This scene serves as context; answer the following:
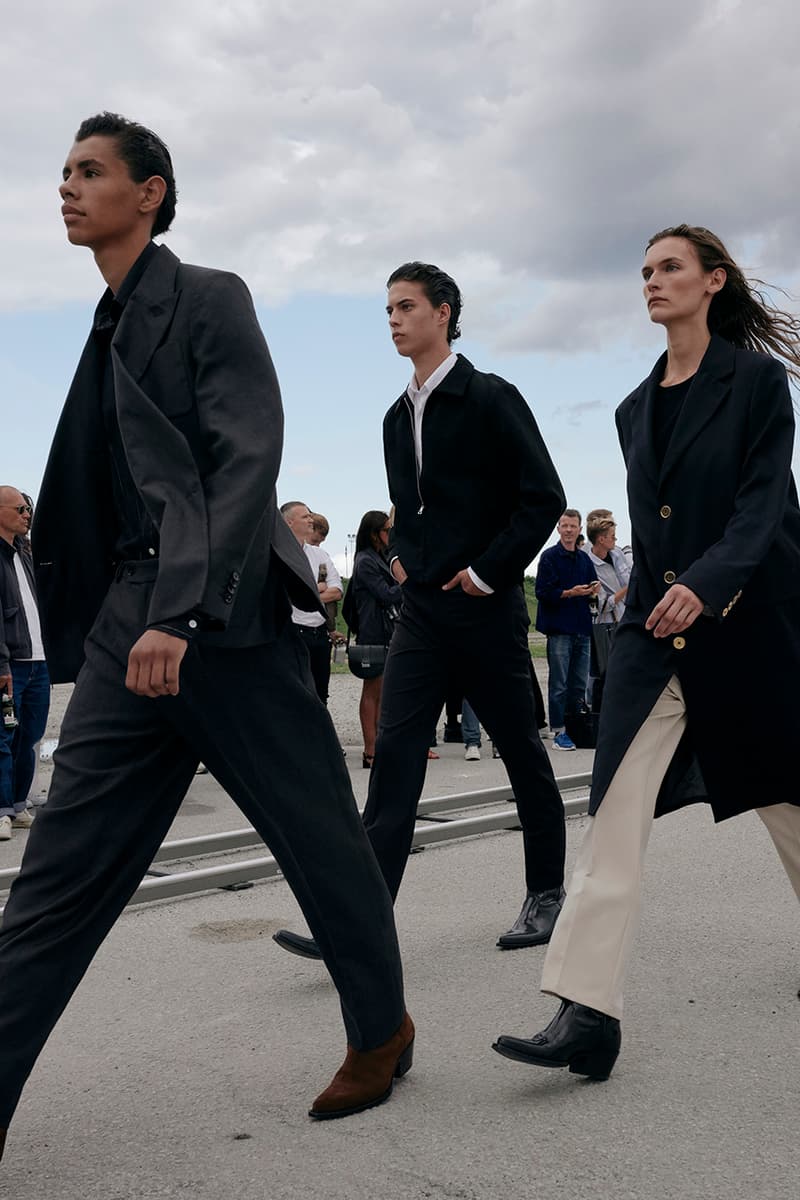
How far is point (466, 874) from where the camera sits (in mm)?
6211

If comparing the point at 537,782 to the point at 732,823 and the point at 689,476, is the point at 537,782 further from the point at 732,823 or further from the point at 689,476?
the point at 732,823

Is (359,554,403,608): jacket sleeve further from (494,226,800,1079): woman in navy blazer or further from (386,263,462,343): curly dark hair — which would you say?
(494,226,800,1079): woman in navy blazer

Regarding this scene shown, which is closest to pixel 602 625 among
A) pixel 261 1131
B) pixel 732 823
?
pixel 732 823

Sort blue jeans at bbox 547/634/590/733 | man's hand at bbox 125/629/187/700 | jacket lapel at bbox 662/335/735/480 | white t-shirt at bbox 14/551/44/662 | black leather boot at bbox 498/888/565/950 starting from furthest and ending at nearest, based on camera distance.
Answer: blue jeans at bbox 547/634/590/733, white t-shirt at bbox 14/551/44/662, black leather boot at bbox 498/888/565/950, jacket lapel at bbox 662/335/735/480, man's hand at bbox 125/629/187/700

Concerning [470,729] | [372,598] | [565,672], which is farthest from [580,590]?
[372,598]

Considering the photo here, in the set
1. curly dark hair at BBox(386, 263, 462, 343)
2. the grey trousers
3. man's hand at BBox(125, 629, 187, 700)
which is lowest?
the grey trousers

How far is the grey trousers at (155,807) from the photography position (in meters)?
2.95

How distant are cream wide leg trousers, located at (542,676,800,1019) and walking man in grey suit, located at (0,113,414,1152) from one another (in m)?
0.46

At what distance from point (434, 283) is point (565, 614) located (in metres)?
8.14

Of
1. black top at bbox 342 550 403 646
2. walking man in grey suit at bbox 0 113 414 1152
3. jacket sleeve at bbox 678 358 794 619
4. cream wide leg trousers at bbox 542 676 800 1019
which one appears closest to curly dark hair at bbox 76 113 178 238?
walking man in grey suit at bbox 0 113 414 1152

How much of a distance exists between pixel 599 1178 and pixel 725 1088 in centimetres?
67

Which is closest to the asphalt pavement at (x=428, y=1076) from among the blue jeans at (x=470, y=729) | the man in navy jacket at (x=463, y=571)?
the man in navy jacket at (x=463, y=571)

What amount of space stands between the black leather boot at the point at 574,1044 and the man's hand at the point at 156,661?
1251 mm

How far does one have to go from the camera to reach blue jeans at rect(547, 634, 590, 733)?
13.0m
